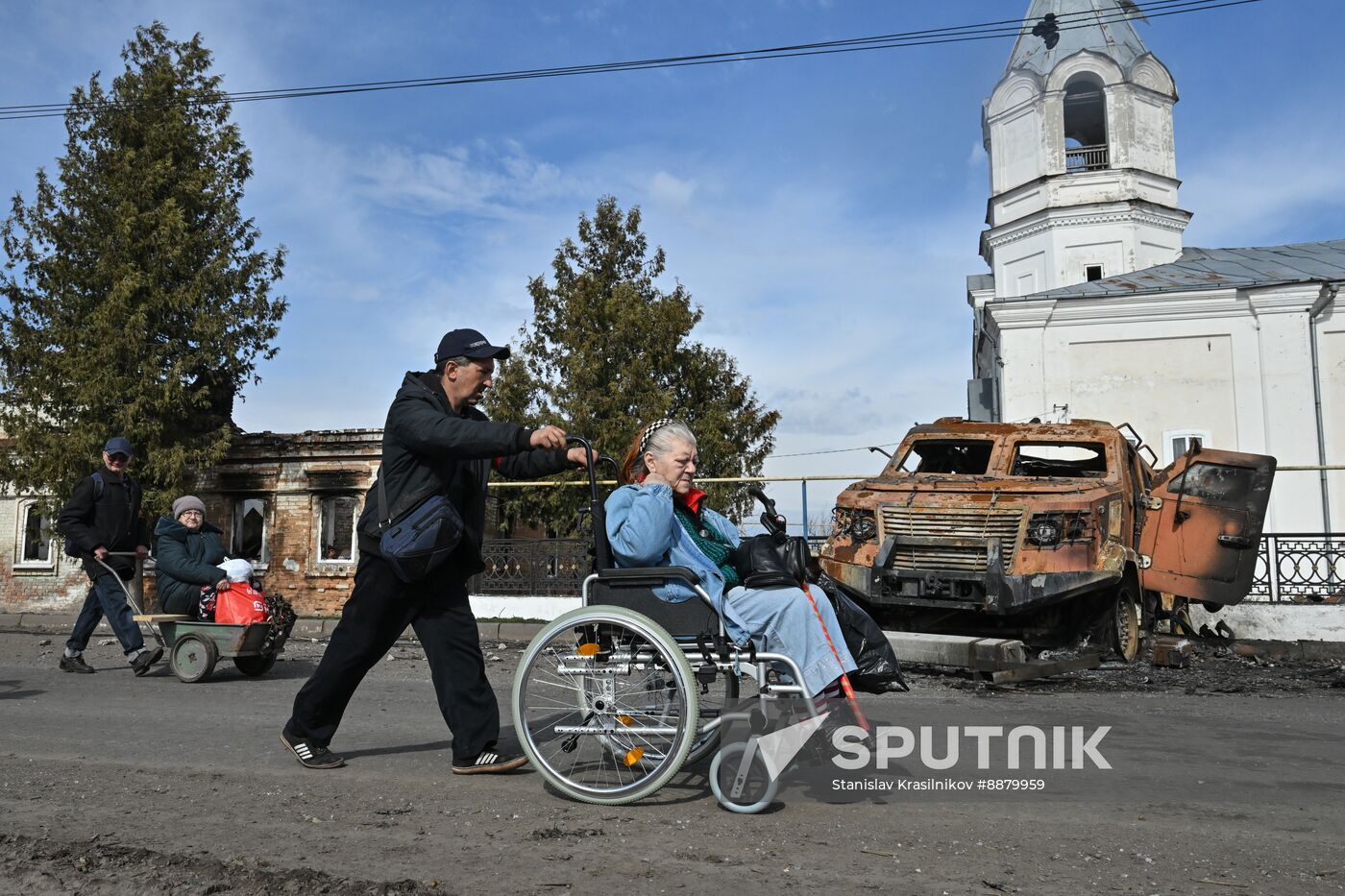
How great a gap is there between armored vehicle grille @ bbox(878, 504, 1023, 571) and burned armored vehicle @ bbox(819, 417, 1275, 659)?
11 mm

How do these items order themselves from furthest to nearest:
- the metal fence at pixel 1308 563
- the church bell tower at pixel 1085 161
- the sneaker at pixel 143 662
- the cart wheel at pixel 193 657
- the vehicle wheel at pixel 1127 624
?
the church bell tower at pixel 1085 161, the metal fence at pixel 1308 563, the vehicle wheel at pixel 1127 624, the sneaker at pixel 143 662, the cart wheel at pixel 193 657

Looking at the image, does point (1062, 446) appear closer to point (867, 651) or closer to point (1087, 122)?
point (867, 651)

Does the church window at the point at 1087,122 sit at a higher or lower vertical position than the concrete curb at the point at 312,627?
higher

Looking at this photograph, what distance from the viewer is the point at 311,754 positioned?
4645 millimetres

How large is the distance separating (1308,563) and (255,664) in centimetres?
1246

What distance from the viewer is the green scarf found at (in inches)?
173

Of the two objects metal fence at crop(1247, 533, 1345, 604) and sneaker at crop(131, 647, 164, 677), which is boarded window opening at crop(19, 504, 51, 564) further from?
metal fence at crop(1247, 533, 1345, 604)

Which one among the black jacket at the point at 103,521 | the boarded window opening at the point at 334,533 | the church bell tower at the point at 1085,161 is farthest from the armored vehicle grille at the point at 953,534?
the church bell tower at the point at 1085,161

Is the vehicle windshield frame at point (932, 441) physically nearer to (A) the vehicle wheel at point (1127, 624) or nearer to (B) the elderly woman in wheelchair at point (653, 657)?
(A) the vehicle wheel at point (1127, 624)

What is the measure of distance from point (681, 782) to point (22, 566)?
28.4m

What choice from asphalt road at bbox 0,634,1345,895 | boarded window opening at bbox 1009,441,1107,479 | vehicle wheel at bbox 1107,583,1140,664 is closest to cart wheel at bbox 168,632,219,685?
asphalt road at bbox 0,634,1345,895

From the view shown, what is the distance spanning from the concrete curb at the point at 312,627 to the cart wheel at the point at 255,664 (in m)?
4.45

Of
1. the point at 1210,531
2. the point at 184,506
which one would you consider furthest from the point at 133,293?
the point at 1210,531

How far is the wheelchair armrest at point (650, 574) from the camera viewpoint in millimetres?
3988
